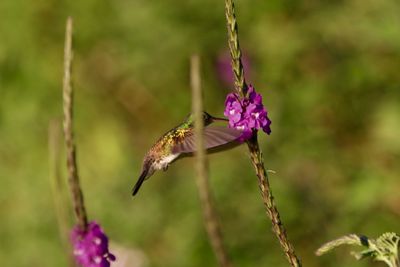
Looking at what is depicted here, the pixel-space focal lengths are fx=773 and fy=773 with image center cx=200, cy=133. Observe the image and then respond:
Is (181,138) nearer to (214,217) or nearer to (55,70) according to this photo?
(214,217)

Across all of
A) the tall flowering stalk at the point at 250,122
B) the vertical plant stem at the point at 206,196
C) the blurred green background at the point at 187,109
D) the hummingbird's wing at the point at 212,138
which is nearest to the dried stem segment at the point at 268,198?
the tall flowering stalk at the point at 250,122

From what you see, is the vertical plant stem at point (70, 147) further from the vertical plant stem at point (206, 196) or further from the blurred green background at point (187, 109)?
the blurred green background at point (187, 109)

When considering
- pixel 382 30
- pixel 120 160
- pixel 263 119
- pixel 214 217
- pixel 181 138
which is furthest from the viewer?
pixel 120 160

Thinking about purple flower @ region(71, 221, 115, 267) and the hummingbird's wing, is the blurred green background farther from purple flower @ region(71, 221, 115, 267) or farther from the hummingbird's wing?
purple flower @ region(71, 221, 115, 267)

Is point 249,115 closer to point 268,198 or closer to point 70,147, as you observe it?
point 268,198

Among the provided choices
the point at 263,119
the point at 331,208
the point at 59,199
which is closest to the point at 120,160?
the point at 331,208

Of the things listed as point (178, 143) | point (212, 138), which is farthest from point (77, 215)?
point (178, 143)

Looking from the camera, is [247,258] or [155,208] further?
[155,208]
